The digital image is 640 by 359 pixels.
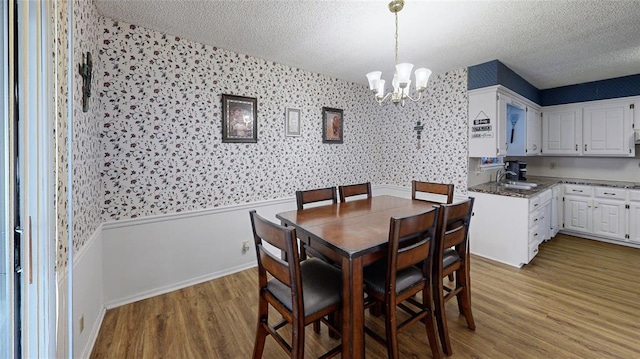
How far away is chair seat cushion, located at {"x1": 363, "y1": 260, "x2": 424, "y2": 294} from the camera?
63.9 inches

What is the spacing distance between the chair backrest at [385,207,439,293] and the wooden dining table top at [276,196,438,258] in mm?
90

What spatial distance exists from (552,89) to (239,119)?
512 cm

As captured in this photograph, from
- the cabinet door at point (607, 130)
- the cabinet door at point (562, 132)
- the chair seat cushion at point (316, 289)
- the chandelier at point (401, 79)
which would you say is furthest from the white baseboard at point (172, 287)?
the cabinet door at point (607, 130)

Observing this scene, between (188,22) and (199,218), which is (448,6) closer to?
(188,22)

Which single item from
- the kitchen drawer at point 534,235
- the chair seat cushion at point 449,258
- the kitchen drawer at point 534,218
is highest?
the kitchen drawer at point 534,218

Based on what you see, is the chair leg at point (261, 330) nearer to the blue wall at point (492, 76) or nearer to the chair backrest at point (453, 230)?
the chair backrest at point (453, 230)

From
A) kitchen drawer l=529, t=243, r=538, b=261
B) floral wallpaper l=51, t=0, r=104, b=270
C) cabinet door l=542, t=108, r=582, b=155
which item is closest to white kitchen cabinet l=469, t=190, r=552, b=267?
kitchen drawer l=529, t=243, r=538, b=261

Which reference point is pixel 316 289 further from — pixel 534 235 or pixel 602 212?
pixel 602 212

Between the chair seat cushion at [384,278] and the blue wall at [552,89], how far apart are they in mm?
2688

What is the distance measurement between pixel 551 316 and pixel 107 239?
373 centimetres

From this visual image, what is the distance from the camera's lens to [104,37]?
224 cm

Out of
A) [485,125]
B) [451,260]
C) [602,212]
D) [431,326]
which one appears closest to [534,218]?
[485,125]

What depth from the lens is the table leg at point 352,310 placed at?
4.61 ft

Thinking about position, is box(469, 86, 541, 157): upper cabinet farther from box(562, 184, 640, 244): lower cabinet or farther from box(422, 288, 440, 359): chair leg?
box(422, 288, 440, 359): chair leg
